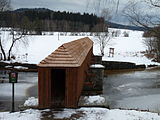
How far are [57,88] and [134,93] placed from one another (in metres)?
6.14

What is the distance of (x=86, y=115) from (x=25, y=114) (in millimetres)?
1766

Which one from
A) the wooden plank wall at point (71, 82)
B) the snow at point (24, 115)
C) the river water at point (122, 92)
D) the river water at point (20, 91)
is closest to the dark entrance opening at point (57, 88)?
the wooden plank wall at point (71, 82)

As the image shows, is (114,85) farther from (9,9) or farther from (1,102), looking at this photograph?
(9,9)

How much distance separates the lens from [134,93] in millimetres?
14430

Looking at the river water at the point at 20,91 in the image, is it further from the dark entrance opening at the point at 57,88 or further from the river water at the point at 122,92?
the dark entrance opening at the point at 57,88

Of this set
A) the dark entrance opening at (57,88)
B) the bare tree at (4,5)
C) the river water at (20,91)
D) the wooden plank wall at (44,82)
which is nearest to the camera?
the wooden plank wall at (44,82)

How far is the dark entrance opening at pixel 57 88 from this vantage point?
7.87 meters

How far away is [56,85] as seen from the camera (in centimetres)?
1009

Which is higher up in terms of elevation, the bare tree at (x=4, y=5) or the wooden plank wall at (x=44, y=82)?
the bare tree at (x=4, y=5)

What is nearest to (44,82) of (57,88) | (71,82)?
(71,82)

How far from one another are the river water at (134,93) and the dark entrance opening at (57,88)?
2757mm

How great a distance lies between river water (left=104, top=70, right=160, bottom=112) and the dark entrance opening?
2.76 m

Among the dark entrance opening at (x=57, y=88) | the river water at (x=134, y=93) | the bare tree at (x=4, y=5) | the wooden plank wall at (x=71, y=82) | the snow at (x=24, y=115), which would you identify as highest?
the bare tree at (x=4, y=5)

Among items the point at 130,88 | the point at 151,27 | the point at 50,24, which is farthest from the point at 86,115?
the point at 50,24
